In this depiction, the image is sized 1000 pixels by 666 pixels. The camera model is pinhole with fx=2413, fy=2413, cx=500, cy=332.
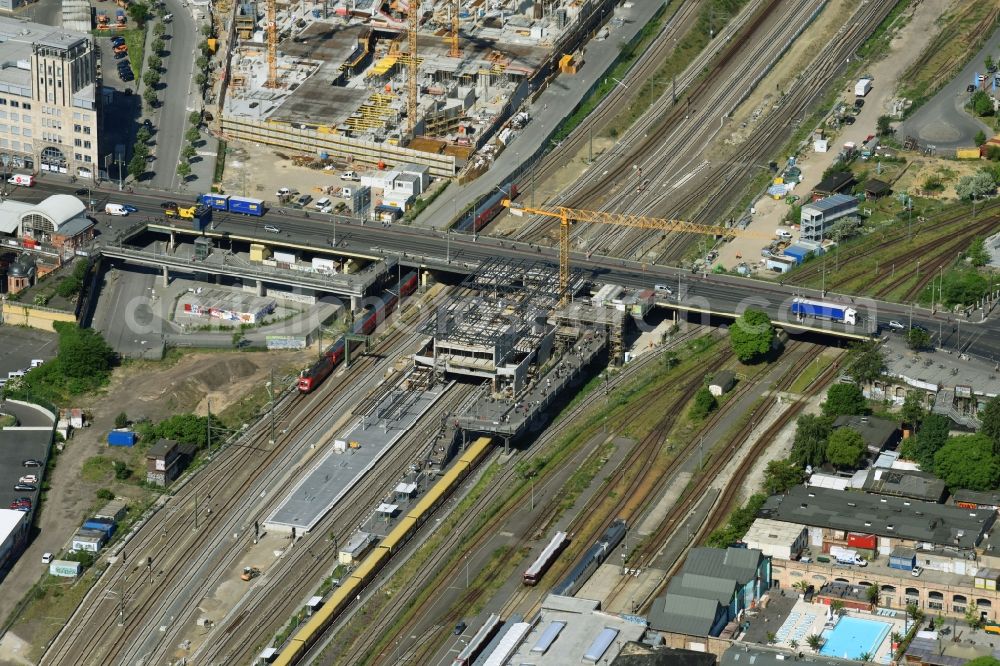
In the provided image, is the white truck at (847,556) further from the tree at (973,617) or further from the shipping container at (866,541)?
the tree at (973,617)

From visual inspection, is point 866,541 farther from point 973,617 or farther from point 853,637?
point 853,637

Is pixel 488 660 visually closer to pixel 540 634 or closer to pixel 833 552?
pixel 540 634

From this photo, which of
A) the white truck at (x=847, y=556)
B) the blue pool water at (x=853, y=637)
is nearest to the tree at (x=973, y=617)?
the blue pool water at (x=853, y=637)

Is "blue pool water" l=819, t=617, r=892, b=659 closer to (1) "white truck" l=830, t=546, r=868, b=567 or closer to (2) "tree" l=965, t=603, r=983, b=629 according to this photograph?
(2) "tree" l=965, t=603, r=983, b=629

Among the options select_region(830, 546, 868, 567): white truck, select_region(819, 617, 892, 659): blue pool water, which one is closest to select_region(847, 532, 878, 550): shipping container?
select_region(830, 546, 868, 567): white truck

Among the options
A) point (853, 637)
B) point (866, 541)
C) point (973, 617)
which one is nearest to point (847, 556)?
point (866, 541)

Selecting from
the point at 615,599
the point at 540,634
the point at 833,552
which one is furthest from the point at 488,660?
the point at 833,552

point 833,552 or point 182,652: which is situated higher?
point 833,552
